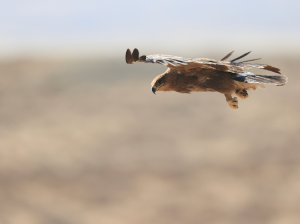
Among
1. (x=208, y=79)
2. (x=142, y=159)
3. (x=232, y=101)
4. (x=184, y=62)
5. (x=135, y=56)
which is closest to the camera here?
(x=184, y=62)

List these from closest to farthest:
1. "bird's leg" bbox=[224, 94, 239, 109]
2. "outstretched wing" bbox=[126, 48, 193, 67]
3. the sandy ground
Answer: "outstretched wing" bbox=[126, 48, 193, 67] < "bird's leg" bbox=[224, 94, 239, 109] < the sandy ground

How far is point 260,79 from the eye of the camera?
251cm

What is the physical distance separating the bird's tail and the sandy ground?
16.7 metres

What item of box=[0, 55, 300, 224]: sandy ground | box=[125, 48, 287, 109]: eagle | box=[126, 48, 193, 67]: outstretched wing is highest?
box=[0, 55, 300, 224]: sandy ground

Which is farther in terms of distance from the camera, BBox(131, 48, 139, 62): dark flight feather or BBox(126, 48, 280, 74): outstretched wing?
BBox(131, 48, 139, 62): dark flight feather

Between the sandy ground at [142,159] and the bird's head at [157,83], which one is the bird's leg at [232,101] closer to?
the bird's head at [157,83]

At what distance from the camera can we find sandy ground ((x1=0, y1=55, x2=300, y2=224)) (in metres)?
18.6

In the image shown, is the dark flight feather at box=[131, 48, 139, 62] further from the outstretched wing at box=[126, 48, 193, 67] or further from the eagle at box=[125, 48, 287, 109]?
the eagle at box=[125, 48, 287, 109]

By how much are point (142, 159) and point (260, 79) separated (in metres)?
18.6

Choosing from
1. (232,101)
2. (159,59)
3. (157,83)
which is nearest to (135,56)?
(159,59)

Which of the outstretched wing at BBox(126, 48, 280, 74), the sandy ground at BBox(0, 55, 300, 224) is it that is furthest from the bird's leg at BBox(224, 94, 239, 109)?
the sandy ground at BBox(0, 55, 300, 224)

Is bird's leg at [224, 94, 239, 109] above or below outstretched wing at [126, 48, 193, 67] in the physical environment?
above

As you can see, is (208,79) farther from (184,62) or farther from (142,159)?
(142,159)

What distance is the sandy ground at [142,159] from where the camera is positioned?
18.6 meters
